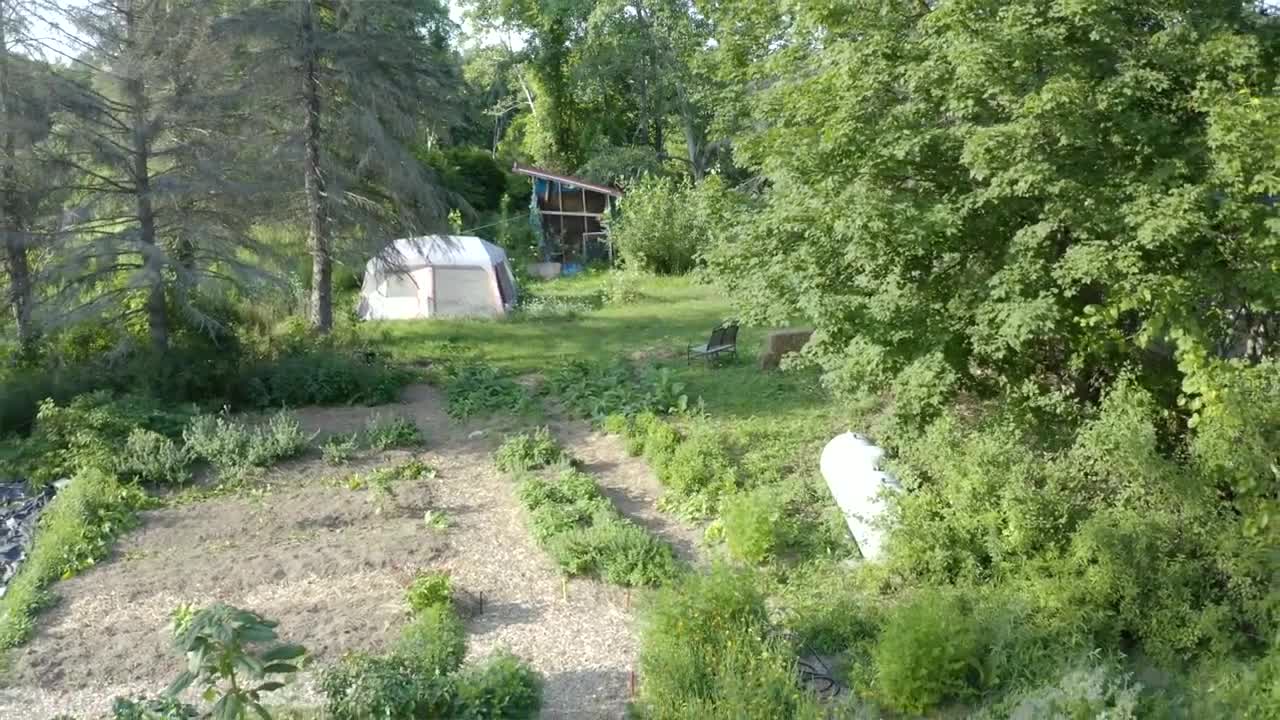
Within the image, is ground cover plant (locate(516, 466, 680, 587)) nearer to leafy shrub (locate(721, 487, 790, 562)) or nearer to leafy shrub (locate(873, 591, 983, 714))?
leafy shrub (locate(721, 487, 790, 562))

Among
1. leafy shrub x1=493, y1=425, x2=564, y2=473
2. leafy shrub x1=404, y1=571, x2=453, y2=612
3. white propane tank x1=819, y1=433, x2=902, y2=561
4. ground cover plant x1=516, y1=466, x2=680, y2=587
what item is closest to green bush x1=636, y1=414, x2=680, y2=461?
leafy shrub x1=493, y1=425, x2=564, y2=473

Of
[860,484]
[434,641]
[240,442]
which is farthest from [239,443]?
[860,484]

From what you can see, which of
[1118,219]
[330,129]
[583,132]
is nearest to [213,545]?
[1118,219]

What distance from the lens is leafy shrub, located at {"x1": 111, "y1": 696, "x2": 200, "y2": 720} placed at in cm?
479

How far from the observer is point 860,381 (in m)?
7.95

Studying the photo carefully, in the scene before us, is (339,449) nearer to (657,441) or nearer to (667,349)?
(657,441)

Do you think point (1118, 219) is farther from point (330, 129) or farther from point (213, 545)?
point (330, 129)

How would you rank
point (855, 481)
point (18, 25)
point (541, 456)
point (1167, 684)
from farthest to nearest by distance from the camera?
point (18, 25), point (541, 456), point (855, 481), point (1167, 684)

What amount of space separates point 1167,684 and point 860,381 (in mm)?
3171

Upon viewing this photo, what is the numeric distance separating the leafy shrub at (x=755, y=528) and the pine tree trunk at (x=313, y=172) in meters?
9.83

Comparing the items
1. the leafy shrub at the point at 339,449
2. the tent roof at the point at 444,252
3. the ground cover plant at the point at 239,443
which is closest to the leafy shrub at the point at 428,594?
the leafy shrub at the point at 339,449

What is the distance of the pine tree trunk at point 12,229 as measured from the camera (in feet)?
36.2

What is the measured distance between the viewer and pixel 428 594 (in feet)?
21.7

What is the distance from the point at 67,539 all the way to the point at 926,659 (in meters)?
6.42
